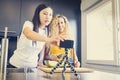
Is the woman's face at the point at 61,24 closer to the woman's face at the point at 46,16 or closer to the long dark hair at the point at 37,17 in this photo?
the woman's face at the point at 46,16

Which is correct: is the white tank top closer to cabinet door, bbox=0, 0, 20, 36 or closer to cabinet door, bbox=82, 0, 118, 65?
cabinet door, bbox=0, 0, 20, 36

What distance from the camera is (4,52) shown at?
694mm

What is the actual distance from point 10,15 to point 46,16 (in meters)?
0.47

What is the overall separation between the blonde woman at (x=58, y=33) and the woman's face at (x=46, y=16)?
0.26 ft

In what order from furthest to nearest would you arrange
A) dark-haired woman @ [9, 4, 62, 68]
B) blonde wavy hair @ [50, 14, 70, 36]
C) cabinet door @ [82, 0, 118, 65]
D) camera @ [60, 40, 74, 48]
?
blonde wavy hair @ [50, 14, 70, 36]
cabinet door @ [82, 0, 118, 65]
dark-haired woman @ [9, 4, 62, 68]
camera @ [60, 40, 74, 48]

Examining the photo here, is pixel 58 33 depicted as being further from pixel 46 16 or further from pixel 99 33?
pixel 99 33

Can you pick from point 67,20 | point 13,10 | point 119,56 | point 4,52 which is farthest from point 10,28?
point 4,52

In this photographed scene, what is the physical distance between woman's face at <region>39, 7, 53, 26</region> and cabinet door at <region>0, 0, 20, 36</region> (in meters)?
0.34

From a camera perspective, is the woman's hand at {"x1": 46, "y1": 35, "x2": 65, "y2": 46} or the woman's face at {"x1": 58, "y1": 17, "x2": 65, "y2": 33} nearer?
the woman's hand at {"x1": 46, "y1": 35, "x2": 65, "y2": 46}

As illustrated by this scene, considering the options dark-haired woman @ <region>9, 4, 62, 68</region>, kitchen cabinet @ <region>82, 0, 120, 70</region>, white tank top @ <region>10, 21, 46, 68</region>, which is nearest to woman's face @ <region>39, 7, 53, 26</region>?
Result: dark-haired woman @ <region>9, 4, 62, 68</region>

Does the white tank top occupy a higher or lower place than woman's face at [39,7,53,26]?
lower

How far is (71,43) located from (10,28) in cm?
162

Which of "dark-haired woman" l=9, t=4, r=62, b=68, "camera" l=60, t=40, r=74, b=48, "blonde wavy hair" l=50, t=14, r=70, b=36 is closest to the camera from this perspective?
"camera" l=60, t=40, r=74, b=48

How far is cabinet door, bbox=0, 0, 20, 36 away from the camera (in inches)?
85.4
